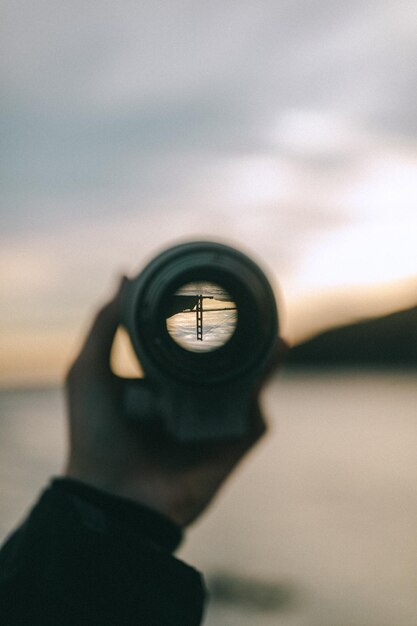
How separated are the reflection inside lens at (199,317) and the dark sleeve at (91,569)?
1.33 ft

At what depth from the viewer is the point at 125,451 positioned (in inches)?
42.8

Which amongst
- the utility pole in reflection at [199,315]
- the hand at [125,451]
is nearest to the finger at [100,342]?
the hand at [125,451]

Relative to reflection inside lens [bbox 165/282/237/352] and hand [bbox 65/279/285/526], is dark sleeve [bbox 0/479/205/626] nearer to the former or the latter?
hand [bbox 65/279/285/526]

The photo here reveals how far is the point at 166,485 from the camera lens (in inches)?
41.8

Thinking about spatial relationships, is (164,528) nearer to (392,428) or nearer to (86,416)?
(86,416)

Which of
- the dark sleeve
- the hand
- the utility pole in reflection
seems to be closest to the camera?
the dark sleeve

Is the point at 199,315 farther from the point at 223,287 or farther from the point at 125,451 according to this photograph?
the point at 125,451

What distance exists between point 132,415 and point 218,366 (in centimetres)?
20

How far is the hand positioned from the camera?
1046mm

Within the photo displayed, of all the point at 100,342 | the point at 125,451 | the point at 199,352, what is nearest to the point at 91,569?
the point at 125,451

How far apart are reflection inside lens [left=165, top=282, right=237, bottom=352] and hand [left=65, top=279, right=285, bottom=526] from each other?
5.7 inches

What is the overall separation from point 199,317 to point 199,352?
0.29 ft

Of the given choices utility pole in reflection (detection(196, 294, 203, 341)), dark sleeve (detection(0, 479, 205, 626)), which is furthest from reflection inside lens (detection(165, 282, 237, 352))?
dark sleeve (detection(0, 479, 205, 626))

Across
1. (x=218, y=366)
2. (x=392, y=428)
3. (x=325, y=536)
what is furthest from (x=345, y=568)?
(x=392, y=428)
